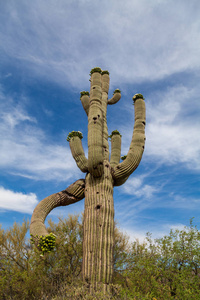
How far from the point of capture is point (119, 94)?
8898 millimetres

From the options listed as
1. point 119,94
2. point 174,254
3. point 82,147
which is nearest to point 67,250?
point 174,254

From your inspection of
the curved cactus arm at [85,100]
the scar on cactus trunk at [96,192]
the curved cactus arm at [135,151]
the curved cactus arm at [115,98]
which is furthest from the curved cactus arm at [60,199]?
the curved cactus arm at [115,98]

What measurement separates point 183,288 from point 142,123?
424 centimetres

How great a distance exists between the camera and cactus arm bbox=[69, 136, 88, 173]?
6.08 m

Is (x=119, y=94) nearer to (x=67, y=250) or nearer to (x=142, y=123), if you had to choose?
(x=142, y=123)

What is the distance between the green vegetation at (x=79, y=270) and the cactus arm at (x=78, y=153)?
76.2 inches

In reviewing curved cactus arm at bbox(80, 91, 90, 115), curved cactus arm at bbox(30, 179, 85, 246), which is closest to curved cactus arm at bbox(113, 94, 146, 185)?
curved cactus arm at bbox(30, 179, 85, 246)

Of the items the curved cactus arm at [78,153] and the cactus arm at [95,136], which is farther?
the curved cactus arm at [78,153]

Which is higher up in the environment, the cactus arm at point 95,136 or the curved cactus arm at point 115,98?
the curved cactus arm at point 115,98

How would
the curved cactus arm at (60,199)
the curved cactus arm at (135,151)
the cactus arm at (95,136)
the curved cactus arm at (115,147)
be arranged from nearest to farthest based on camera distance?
the cactus arm at (95,136)
the curved cactus arm at (60,199)
the curved cactus arm at (135,151)
the curved cactus arm at (115,147)

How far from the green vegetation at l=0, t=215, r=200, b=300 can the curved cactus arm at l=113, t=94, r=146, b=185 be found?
85.7 inches

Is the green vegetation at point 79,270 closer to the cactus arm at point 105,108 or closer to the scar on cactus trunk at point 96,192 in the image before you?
the scar on cactus trunk at point 96,192

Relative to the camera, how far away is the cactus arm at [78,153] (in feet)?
20.0

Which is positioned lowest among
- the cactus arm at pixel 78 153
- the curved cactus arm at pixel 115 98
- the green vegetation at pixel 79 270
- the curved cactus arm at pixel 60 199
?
the green vegetation at pixel 79 270
